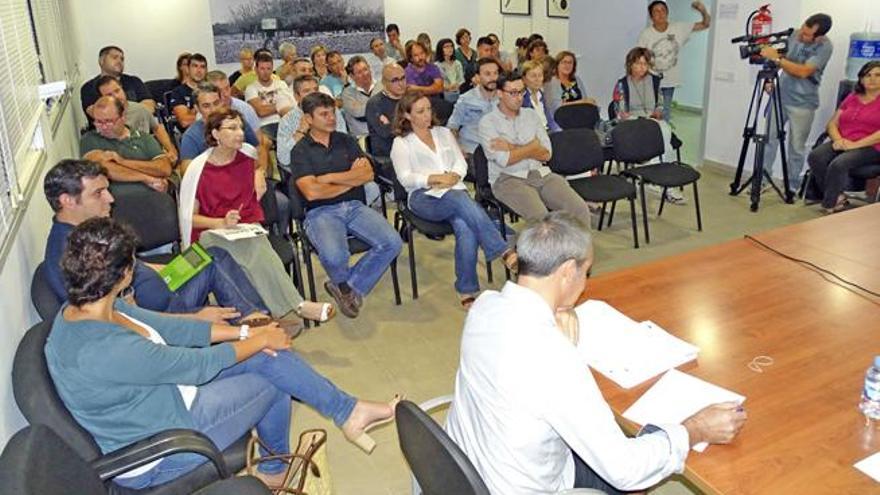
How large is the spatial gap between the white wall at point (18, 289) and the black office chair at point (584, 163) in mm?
3138

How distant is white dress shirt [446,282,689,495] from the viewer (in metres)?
1.50

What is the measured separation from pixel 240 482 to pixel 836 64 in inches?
247

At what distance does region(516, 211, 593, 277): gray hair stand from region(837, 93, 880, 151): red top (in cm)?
471

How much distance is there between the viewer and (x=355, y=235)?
4.01m

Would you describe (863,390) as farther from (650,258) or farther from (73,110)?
(73,110)

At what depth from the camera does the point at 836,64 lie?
6094 mm

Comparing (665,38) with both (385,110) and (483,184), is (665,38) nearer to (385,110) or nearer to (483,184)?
(385,110)

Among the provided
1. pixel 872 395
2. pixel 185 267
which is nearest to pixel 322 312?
pixel 185 267

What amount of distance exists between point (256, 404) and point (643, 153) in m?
3.84

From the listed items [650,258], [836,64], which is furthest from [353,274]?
[836,64]

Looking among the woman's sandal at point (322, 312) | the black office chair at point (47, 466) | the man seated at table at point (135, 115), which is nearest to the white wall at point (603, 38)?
the man seated at table at point (135, 115)

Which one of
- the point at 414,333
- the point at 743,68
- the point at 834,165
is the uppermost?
the point at 743,68

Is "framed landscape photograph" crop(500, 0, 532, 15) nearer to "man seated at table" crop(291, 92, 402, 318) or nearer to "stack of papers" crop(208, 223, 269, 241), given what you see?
"man seated at table" crop(291, 92, 402, 318)

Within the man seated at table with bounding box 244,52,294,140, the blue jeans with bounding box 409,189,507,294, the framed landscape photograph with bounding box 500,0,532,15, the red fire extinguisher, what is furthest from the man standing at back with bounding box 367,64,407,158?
the framed landscape photograph with bounding box 500,0,532,15
